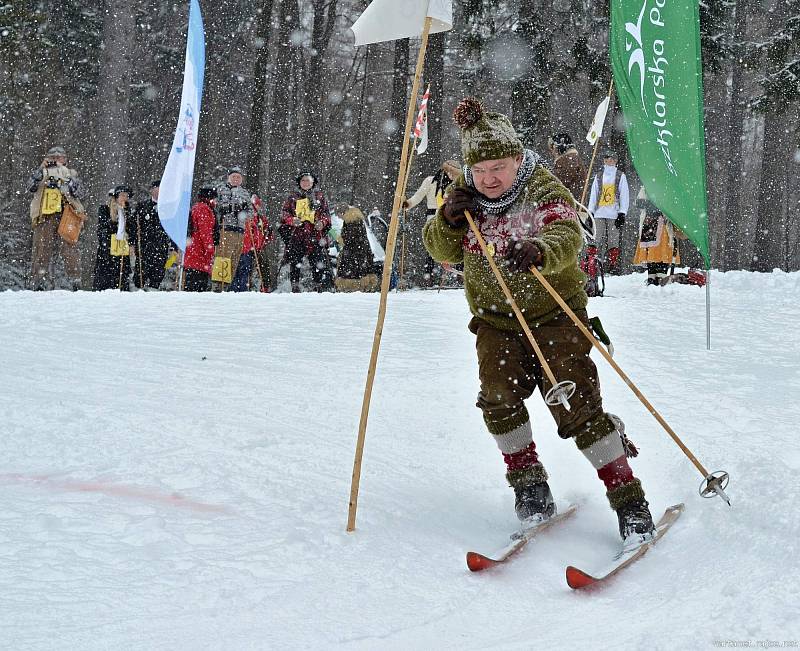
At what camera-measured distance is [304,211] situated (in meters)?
13.2

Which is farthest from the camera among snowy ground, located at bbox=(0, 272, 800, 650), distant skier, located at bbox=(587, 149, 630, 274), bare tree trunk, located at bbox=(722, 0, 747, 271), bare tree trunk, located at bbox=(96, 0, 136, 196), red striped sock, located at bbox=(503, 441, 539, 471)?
bare tree trunk, located at bbox=(722, 0, 747, 271)

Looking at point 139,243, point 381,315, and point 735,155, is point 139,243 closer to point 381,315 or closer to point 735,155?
point 381,315

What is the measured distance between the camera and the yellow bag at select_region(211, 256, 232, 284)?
12.6 m

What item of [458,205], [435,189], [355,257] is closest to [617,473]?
[458,205]

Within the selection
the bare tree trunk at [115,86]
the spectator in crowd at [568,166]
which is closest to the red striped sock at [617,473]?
the spectator in crowd at [568,166]

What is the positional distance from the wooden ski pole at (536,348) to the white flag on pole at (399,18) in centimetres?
95

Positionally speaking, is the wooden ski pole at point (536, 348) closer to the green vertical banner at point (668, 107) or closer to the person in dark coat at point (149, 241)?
the green vertical banner at point (668, 107)

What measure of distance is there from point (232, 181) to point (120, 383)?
7.34m

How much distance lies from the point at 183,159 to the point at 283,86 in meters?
10.9

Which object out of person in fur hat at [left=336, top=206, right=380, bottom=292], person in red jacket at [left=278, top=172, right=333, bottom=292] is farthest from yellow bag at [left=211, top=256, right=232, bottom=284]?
person in fur hat at [left=336, top=206, right=380, bottom=292]

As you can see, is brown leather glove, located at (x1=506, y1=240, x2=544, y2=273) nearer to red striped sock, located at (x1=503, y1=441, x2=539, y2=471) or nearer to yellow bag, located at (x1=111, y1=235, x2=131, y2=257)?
red striped sock, located at (x1=503, y1=441, x2=539, y2=471)

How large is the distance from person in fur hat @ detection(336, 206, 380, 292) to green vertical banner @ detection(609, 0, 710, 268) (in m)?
6.80

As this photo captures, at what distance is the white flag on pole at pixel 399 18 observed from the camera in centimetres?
407

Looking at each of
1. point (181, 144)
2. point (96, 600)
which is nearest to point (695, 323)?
point (181, 144)
